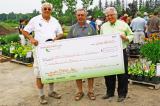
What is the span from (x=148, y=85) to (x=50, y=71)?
248cm

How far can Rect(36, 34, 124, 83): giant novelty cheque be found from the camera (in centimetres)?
606

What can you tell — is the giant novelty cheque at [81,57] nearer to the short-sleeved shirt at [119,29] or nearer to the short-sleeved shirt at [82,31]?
the short-sleeved shirt at [119,29]

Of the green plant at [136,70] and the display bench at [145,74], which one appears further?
the green plant at [136,70]

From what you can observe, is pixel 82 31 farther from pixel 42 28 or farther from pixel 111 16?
pixel 42 28

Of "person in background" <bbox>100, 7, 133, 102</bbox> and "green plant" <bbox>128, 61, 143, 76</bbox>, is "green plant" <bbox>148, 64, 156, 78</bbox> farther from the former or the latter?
"person in background" <bbox>100, 7, 133, 102</bbox>

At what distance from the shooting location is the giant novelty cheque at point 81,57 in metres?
6.06

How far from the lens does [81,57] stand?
6113 mm

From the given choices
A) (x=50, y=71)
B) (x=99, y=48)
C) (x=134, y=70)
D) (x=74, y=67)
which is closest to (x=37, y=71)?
(x=50, y=71)

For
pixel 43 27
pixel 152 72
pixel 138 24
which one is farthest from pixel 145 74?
pixel 138 24

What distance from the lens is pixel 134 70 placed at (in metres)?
7.82

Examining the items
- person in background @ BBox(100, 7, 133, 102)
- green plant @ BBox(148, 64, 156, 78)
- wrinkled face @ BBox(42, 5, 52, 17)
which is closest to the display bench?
green plant @ BBox(148, 64, 156, 78)

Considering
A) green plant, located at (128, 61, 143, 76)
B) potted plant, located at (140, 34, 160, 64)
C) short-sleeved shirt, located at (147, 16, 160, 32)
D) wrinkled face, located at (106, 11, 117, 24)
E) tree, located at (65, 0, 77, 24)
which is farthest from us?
tree, located at (65, 0, 77, 24)

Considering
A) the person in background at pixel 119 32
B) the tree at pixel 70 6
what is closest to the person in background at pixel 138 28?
the person in background at pixel 119 32

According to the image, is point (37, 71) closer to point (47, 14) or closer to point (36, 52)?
point (36, 52)
